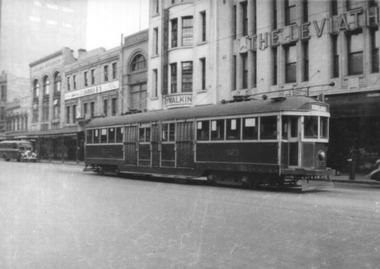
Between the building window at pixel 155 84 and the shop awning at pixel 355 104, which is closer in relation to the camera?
the shop awning at pixel 355 104

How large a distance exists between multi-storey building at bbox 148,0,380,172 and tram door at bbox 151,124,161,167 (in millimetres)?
4183

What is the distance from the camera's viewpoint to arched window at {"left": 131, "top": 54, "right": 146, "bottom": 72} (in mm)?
35406

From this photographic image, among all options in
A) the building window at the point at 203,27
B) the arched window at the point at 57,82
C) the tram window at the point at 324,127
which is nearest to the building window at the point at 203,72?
the building window at the point at 203,27

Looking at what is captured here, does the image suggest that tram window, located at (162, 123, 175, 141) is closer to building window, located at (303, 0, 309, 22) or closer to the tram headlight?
the tram headlight

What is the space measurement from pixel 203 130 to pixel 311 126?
439 cm

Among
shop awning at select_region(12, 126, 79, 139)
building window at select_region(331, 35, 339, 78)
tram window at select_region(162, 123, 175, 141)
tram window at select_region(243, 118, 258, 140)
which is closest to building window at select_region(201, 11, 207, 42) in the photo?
building window at select_region(331, 35, 339, 78)

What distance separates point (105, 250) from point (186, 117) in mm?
11672

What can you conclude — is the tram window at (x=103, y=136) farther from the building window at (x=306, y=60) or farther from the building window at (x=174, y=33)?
the building window at (x=306, y=60)

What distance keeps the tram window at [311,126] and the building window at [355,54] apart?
767cm

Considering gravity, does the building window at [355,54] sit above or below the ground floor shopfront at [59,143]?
above

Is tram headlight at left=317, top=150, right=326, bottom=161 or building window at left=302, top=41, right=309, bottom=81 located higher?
building window at left=302, top=41, right=309, bottom=81

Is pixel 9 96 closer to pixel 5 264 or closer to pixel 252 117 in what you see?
pixel 252 117

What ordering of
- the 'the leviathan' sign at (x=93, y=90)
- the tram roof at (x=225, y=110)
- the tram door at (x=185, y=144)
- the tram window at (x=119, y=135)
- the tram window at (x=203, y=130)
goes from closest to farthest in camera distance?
the tram roof at (x=225, y=110), the tram window at (x=203, y=130), the tram door at (x=185, y=144), the tram window at (x=119, y=135), the 'the leviathan' sign at (x=93, y=90)

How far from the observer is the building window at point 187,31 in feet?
97.9
